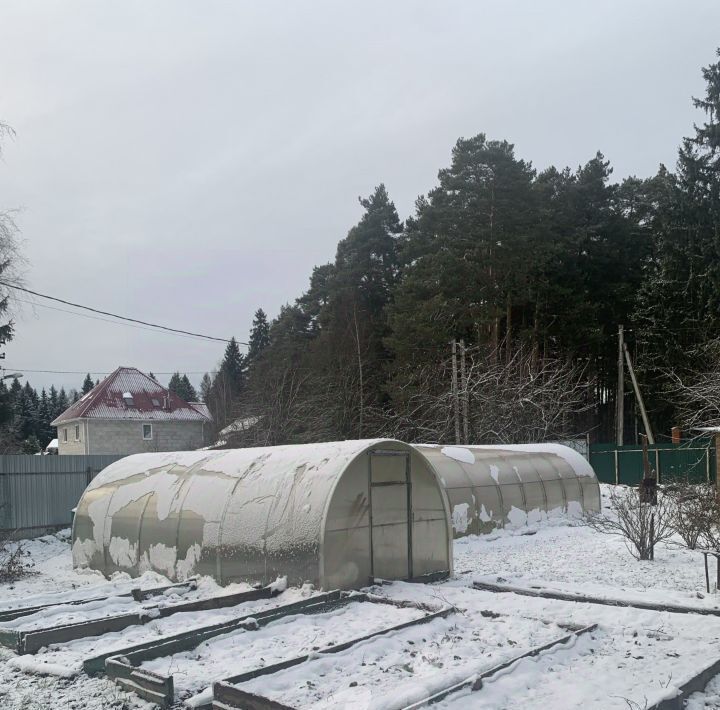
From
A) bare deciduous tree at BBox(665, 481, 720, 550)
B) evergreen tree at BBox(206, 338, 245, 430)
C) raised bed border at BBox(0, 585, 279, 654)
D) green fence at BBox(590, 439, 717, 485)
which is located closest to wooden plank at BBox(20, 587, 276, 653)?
raised bed border at BBox(0, 585, 279, 654)

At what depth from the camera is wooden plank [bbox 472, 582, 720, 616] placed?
8953 mm

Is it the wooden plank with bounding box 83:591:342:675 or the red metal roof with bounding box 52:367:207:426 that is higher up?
the red metal roof with bounding box 52:367:207:426

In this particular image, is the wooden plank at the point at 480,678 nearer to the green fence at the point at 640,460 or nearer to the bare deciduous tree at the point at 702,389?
the bare deciduous tree at the point at 702,389

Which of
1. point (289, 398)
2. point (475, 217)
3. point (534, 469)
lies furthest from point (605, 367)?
point (534, 469)

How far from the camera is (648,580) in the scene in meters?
11.4

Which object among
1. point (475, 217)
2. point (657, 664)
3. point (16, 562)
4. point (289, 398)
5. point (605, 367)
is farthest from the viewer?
point (605, 367)

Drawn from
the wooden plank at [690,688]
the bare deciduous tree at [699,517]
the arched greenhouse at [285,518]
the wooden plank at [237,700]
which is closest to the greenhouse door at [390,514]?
the arched greenhouse at [285,518]

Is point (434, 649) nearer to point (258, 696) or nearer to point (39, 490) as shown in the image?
point (258, 696)

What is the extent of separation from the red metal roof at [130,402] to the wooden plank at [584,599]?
35768mm

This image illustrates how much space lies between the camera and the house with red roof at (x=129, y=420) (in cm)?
4269

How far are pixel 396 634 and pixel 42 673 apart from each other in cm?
360

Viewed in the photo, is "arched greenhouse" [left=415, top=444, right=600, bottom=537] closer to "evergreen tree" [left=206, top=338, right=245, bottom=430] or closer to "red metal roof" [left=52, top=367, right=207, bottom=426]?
"red metal roof" [left=52, top=367, right=207, bottom=426]

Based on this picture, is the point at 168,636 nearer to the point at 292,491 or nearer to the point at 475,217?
the point at 292,491

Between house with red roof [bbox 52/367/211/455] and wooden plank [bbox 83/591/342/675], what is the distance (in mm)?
35606
